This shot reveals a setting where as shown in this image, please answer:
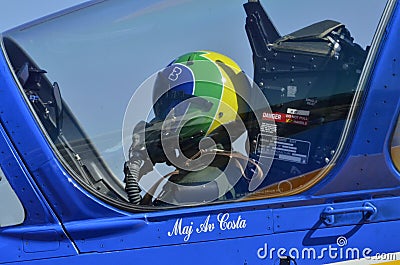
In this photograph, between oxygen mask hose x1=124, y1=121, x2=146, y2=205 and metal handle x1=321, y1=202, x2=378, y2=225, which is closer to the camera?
metal handle x1=321, y1=202, x2=378, y2=225

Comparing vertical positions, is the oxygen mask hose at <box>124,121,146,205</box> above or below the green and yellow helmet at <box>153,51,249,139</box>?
below

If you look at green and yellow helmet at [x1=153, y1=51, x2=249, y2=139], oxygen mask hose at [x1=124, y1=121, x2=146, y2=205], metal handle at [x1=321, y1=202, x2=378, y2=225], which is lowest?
metal handle at [x1=321, y1=202, x2=378, y2=225]

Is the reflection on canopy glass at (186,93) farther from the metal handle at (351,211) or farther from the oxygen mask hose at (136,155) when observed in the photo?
the metal handle at (351,211)

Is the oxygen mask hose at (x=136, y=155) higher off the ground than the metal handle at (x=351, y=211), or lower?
higher

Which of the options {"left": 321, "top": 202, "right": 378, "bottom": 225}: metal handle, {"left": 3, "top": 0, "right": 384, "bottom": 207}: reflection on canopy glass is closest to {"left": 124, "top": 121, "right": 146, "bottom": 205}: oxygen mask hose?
{"left": 3, "top": 0, "right": 384, "bottom": 207}: reflection on canopy glass

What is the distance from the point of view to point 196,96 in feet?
7.75

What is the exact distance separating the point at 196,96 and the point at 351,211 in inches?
28.8

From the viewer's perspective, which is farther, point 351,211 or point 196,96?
point 196,96

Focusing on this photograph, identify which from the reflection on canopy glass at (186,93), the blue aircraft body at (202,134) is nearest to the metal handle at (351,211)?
the blue aircraft body at (202,134)

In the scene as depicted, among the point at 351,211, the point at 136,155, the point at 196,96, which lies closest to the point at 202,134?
the point at 196,96

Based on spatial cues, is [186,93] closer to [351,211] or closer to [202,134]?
[202,134]

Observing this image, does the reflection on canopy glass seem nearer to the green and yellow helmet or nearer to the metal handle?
the green and yellow helmet

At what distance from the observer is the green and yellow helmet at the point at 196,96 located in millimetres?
2359

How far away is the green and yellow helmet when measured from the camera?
236cm
